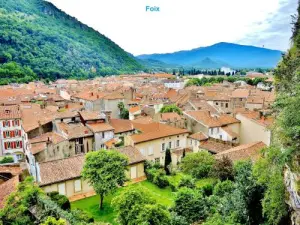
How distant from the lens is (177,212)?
19141mm

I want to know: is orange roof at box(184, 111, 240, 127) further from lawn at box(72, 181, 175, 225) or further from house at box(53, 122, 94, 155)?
house at box(53, 122, 94, 155)

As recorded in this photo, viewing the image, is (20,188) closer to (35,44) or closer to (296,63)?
(296,63)

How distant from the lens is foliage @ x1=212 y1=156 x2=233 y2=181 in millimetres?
25234

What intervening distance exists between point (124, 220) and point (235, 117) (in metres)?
32.4

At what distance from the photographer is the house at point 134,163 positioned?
3086cm

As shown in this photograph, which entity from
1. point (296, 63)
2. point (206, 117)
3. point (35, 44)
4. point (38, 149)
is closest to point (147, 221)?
point (296, 63)

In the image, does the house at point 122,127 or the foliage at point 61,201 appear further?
the house at point 122,127

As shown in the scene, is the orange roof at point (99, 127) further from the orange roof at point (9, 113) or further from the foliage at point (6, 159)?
the foliage at point (6, 159)

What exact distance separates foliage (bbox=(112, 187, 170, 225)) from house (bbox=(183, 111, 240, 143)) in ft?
82.1

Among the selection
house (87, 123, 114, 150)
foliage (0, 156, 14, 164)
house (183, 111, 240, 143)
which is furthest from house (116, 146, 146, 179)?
foliage (0, 156, 14, 164)

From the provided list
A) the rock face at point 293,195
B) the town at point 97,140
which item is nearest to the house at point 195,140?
the town at point 97,140

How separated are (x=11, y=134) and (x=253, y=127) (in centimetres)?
3622

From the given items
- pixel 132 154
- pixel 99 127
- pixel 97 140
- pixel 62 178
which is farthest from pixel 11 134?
pixel 132 154

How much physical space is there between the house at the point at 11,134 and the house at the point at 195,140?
2470 cm
